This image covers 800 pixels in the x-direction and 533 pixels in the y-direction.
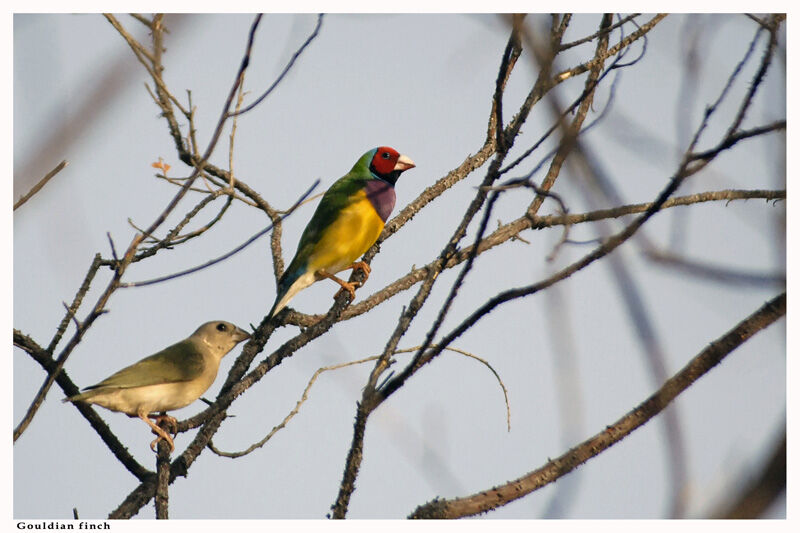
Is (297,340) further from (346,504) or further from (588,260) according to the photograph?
(588,260)

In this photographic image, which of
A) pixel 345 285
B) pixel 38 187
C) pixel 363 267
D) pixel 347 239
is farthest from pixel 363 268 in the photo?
pixel 38 187

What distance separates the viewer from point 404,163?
7.74m

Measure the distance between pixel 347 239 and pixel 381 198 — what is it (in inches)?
18.0

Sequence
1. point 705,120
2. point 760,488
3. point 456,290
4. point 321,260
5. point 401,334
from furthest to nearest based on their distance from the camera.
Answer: point 321,260, point 401,334, point 456,290, point 705,120, point 760,488

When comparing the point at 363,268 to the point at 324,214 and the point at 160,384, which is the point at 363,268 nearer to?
the point at 324,214

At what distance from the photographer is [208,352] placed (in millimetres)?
6480

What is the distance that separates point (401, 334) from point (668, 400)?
66.2 inches

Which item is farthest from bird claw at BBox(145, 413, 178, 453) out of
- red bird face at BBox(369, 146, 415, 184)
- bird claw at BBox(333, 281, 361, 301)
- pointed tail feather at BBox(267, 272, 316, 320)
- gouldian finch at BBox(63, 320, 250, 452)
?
red bird face at BBox(369, 146, 415, 184)

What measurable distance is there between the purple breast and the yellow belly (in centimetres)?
5

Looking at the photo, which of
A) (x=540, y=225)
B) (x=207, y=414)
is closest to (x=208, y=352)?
(x=207, y=414)

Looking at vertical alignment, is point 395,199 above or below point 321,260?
above

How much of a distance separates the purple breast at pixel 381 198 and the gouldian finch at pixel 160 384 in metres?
1.71

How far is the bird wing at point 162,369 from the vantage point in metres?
5.62

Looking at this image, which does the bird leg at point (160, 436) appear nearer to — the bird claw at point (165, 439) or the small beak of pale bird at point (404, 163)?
the bird claw at point (165, 439)
